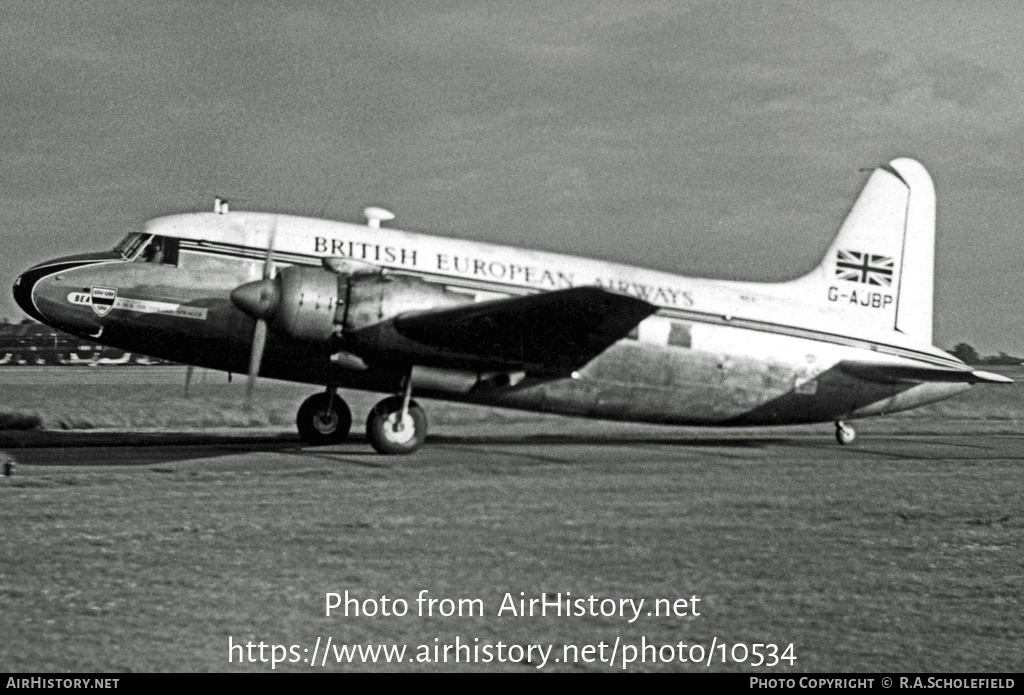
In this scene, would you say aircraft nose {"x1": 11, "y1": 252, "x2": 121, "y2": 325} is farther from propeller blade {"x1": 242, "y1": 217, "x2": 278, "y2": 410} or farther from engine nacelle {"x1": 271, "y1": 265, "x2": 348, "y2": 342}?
engine nacelle {"x1": 271, "y1": 265, "x2": 348, "y2": 342}

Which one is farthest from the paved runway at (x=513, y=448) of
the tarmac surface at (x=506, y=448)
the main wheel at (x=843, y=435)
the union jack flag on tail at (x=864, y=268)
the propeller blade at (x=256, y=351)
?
the union jack flag on tail at (x=864, y=268)

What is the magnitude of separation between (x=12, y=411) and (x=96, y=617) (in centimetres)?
2187

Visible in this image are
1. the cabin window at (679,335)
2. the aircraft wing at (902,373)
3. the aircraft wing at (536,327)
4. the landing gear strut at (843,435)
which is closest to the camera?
the aircraft wing at (536,327)

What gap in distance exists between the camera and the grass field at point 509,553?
6566 mm

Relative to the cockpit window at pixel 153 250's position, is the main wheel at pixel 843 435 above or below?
below

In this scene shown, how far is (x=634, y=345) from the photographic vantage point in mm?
19297

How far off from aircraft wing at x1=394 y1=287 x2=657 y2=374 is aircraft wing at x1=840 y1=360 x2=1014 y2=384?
5651mm

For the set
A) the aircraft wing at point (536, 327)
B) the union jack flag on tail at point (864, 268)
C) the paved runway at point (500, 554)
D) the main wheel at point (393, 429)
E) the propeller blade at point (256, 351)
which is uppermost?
the union jack flag on tail at point (864, 268)

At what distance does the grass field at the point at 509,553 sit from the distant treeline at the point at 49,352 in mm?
44156

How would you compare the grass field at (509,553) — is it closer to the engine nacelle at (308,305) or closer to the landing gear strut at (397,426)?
the landing gear strut at (397,426)

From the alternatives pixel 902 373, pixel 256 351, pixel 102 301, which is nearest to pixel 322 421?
pixel 256 351

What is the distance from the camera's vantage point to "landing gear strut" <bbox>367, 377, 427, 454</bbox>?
17578mm

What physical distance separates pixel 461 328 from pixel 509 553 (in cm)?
845

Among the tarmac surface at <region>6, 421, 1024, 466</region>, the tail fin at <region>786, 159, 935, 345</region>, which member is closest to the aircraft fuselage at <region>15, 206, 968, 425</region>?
the tarmac surface at <region>6, 421, 1024, 466</region>
